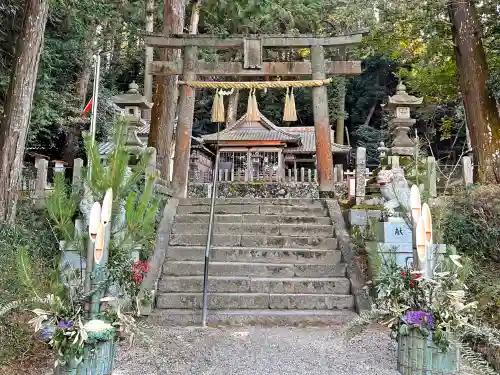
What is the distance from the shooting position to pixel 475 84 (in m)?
7.84

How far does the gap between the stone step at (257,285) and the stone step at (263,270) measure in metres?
0.22

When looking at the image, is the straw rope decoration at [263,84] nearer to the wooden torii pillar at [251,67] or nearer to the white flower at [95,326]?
the wooden torii pillar at [251,67]

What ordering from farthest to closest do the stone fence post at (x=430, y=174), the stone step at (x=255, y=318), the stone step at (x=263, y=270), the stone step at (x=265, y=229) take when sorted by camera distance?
the stone step at (x=265, y=229)
the stone step at (x=263, y=270)
the stone step at (x=255, y=318)
the stone fence post at (x=430, y=174)

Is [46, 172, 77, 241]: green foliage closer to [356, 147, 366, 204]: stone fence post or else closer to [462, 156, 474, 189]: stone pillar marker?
[356, 147, 366, 204]: stone fence post

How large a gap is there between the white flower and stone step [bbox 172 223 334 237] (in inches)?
135

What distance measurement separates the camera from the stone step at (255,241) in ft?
19.3

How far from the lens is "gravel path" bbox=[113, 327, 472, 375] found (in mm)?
3205

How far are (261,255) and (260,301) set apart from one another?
89 centimetres

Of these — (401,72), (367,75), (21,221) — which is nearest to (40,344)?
(21,221)

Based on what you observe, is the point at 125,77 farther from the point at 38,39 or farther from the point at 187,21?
the point at 38,39

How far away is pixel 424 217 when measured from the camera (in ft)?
9.69

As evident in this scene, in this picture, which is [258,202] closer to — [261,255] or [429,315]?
[261,255]

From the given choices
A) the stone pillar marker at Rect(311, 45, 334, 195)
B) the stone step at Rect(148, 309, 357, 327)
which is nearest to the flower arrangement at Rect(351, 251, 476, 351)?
the stone step at Rect(148, 309, 357, 327)

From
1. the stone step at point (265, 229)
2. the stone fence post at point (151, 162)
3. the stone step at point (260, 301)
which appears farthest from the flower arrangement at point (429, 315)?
the stone step at point (265, 229)
